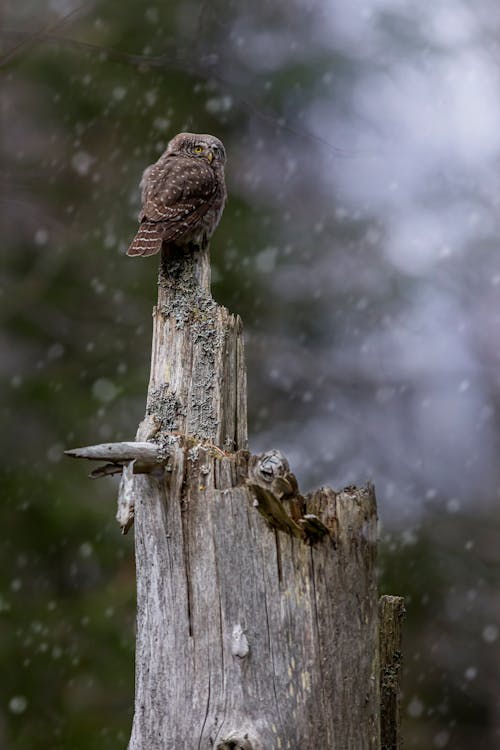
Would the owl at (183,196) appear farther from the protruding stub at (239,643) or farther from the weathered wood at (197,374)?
the protruding stub at (239,643)

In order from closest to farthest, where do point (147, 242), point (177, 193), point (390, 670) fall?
point (390, 670), point (147, 242), point (177, 193)

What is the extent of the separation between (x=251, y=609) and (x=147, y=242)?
1.30m

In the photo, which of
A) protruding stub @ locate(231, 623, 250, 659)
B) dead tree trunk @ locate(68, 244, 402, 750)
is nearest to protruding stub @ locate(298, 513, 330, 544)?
dead tree trunk @ locate(68, 244, 402, 750)

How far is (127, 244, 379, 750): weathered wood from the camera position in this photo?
7.78 feet

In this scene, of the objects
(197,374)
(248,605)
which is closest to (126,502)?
(197,374)

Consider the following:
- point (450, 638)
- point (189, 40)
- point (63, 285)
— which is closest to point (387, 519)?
point (450, 638)

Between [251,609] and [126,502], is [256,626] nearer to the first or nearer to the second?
[251,609]

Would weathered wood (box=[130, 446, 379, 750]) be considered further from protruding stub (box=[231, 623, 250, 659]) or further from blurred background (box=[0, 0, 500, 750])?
blurred background (box=[0, 0, 500, 750])

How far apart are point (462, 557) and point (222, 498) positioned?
407 centimetres

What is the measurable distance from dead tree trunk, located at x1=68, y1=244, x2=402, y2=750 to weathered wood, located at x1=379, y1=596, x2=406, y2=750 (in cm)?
29

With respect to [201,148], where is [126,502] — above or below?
below

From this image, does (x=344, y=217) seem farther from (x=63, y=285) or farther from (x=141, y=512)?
(x=141, y=512)

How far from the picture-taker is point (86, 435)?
5723 mm

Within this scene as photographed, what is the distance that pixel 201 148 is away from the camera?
370 centimetres
